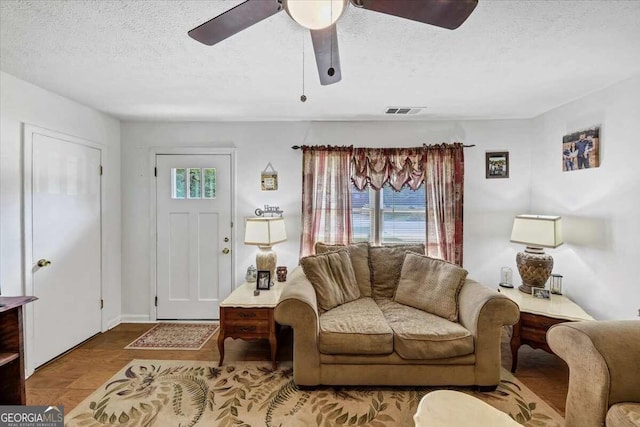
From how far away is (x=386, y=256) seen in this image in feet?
9.39

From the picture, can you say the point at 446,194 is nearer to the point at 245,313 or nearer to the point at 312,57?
the point at 312,57

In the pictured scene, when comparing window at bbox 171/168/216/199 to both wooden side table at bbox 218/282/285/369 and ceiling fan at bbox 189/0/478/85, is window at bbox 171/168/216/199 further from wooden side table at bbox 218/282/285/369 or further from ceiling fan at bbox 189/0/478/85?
ceiling fan at bbox 189/0/478/85

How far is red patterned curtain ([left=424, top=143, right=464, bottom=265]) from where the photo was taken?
10.4ft

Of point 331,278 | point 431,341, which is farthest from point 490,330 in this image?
point 331,278

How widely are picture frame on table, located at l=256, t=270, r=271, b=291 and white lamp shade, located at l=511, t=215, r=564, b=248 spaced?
2.47 metres

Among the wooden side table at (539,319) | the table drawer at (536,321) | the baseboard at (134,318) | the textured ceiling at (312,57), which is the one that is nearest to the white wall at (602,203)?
the textured ceiling at (312,57)

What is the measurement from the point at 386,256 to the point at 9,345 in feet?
Result: 9.31

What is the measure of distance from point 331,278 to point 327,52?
1.84 meters

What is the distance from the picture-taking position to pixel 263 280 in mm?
2742

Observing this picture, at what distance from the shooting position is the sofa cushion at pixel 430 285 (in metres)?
2.31

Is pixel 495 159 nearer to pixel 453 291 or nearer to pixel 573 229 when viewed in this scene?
pixel 573 229

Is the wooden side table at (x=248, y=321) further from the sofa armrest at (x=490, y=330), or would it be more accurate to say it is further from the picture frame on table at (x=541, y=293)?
Answer: the picture frame on table at (x=541, y=293)

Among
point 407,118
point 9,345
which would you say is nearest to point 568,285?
point 407,118

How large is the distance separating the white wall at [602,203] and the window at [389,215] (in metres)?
1.34
